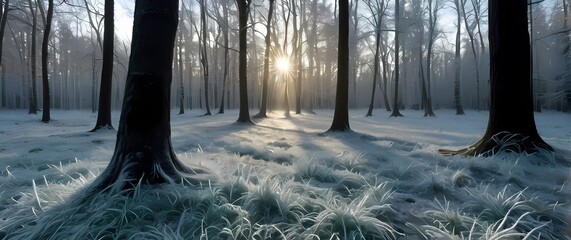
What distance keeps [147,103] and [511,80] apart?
201 inches

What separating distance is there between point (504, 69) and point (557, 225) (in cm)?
327

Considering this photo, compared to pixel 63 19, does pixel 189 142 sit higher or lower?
lower

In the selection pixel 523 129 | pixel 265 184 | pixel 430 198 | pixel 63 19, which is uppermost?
pixel 63 19

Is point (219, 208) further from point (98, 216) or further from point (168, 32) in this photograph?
point (168, 32)

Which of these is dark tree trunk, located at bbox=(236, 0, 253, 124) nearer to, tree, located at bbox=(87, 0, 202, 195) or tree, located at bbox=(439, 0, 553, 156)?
tree, located at bbox=(439, 0, 553, 156)

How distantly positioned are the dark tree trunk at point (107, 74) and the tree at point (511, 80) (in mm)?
9635

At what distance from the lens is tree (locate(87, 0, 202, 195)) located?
8.38ft

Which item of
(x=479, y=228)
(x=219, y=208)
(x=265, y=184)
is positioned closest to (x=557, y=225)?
(x=479, y=228)

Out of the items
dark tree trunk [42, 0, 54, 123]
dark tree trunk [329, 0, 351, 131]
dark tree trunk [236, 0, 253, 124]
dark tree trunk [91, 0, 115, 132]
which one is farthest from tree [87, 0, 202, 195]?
dark tree trunk [42, 0, 54, 123]

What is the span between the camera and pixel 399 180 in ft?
10.4

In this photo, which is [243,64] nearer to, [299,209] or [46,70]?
[46,70]

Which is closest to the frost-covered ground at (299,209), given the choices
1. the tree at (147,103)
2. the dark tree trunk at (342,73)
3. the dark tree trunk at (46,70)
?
the tree at (147,103)

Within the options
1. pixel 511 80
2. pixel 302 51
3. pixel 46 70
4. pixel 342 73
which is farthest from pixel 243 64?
pixel 302 51

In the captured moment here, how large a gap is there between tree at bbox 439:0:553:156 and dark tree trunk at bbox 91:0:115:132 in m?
9.64
